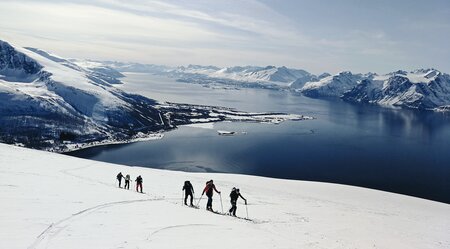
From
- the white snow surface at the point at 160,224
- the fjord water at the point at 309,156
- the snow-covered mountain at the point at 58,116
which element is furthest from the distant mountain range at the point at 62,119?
the white snow surface at the point at 160,224

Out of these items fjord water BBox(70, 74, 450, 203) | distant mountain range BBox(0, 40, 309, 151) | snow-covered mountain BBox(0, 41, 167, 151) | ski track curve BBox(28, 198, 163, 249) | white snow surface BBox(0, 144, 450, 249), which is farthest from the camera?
snow-covered mountain BBox(0, 41, 167, 151)

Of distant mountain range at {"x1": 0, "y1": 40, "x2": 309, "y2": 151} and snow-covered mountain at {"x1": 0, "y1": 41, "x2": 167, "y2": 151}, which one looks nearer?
distant mountain range at {"x1": 0, "y1": 40, "x2": 309, "y2": 151}

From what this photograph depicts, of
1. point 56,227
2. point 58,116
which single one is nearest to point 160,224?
point 56,227

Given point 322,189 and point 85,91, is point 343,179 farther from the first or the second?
point 85,91

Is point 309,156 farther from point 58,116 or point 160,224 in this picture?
point 160,224

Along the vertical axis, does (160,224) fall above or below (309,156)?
above

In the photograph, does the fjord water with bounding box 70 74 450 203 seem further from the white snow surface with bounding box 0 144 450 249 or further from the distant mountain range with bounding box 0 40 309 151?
the white snow surface with bounding box 0 144 450 249

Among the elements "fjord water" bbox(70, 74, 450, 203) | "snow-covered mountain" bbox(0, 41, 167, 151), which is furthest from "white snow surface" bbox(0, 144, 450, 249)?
"snow-covered mountain" bbox(0, 41, 167, 151)

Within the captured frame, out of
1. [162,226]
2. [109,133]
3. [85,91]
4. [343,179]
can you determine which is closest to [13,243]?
[162,226]

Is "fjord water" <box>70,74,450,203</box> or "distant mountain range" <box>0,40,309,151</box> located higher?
"distant mountain range" <box>0,40,309,151</box>

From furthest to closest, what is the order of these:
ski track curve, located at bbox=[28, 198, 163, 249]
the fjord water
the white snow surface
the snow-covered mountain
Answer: the snow-covered mountain < the fjord water < the white snow surface < ski track curve, located at bbox=[28, 198, 163, 249]

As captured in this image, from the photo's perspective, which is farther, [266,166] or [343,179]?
[266,166]
